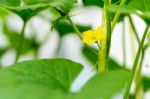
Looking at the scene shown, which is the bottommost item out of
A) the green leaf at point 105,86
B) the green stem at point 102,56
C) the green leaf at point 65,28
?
the green leaf at point 65,28

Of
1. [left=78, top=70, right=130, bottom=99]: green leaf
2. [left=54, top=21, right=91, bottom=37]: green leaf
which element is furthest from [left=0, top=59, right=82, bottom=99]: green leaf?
[left=54, top=21, right=91, bottom=37]: green leaf

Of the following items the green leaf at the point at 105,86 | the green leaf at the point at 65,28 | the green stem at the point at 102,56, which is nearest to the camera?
the green leaf at the point at 105,86

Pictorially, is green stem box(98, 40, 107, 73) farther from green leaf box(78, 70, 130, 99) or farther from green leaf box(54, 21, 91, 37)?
green leaf box(54, 21, 91, 37)

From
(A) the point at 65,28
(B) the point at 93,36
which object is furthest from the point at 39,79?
(A) the point at 65,28

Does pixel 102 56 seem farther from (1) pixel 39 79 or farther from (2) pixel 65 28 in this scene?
(2) pixel 65 28

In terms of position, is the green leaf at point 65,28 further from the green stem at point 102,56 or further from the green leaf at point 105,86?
the green leaf at point 105,86

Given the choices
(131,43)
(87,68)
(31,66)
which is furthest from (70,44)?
(31,66)

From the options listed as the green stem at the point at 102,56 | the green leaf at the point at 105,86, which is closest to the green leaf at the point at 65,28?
the green stem at the point at 102,56

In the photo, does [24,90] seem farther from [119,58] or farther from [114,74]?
[119,58]
